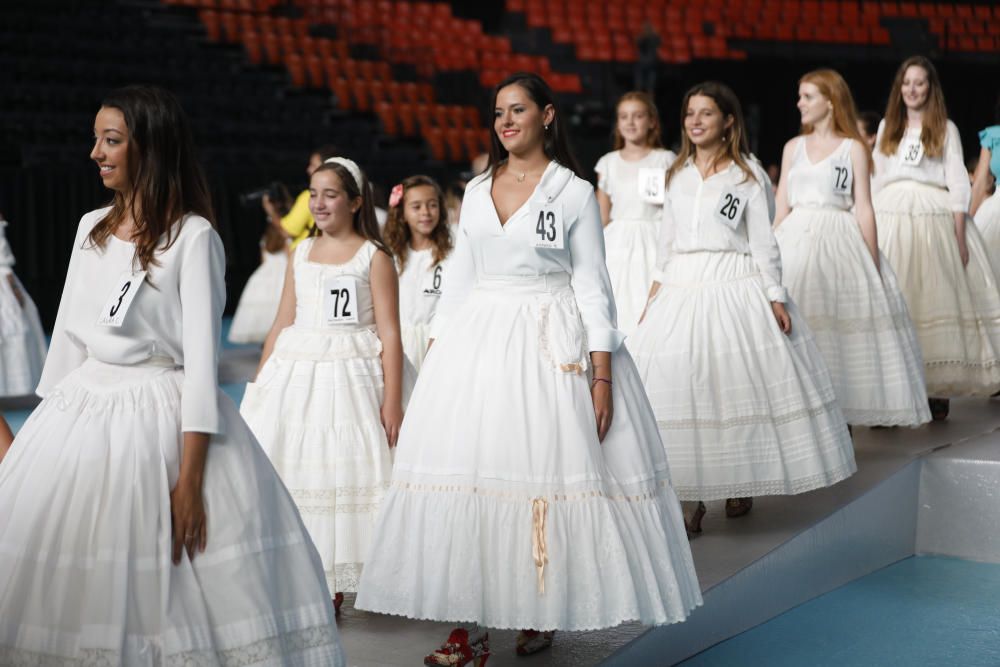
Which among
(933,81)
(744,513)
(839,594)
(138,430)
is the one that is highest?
(933,81)

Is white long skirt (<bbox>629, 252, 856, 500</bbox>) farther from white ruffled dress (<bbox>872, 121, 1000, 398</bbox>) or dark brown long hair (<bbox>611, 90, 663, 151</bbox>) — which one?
dark brown long hair (<bbox>611, 90, 663, 151</bbox>)

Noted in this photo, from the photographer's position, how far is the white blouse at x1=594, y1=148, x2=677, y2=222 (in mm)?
5910

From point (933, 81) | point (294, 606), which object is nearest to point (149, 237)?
point (294, 606)

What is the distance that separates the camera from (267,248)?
9.96m

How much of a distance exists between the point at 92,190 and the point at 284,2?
6.36 metres

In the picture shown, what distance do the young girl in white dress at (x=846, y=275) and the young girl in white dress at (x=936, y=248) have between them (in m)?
0.73

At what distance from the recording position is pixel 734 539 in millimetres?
3902

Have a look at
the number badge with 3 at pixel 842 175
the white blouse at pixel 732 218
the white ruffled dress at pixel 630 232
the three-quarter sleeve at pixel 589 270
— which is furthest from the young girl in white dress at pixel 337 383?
the white ruffled dress at pixel 630 232

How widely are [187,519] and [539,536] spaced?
2.89 ft

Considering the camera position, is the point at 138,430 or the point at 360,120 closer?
the point at 138,430

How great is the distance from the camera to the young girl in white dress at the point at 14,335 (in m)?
6.79

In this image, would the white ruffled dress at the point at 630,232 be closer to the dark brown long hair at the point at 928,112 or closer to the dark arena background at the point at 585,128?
the dark brown long hair at the point at 928,112

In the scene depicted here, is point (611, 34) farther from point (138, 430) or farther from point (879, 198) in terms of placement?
point (138, 430)

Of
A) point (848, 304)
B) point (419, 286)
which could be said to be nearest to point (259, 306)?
point (419, 286)
